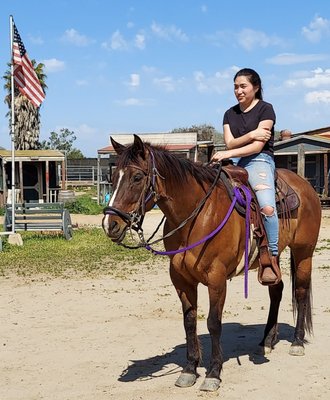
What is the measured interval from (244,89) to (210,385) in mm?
2604

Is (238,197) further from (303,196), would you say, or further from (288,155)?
(288,155)

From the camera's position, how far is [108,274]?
1013 cm

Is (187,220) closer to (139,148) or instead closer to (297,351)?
(139,148)

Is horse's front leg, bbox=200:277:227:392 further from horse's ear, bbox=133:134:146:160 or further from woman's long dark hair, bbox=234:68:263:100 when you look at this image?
woman's long dark hair, bbox=234:68:263:100

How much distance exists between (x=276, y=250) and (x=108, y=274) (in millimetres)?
5627

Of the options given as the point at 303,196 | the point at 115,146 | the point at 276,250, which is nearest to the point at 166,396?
the point at 276,250

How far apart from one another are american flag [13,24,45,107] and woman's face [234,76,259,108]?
9.35 meters

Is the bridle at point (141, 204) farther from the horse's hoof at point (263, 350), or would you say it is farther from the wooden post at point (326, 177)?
the wooden post at point (326, 177)

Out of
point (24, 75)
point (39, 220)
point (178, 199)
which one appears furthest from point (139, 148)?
point (39, 220)

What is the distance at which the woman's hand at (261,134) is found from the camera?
4770 mm

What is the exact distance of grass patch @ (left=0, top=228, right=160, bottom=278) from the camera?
34.6ft

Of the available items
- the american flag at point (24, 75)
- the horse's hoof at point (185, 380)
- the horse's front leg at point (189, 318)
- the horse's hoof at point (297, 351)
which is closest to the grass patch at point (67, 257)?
the american flag at point (24, 75)

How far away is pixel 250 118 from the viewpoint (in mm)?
4906

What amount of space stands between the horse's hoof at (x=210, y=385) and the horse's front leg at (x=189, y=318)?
0.18 metres
